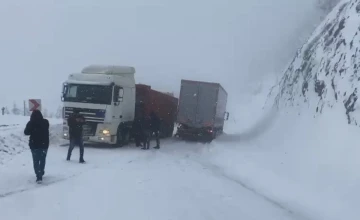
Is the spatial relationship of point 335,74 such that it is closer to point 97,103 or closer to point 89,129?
point 97,103

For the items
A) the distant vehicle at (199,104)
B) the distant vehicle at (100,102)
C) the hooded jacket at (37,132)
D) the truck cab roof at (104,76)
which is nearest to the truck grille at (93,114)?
the distant vehicle at (100,102)

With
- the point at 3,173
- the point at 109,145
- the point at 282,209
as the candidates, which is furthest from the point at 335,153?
the point at 109,145

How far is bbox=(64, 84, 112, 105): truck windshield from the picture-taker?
2083 cm

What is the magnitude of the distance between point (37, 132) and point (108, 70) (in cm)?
1169

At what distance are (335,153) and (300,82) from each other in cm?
1273

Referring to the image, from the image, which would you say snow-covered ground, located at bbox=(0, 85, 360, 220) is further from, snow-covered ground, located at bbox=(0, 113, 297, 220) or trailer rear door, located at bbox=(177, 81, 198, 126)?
trailer rear door, located at bbox=(177, 81, 198, 126)

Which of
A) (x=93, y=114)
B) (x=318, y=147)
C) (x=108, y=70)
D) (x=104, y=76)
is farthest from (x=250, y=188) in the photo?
(x=108, y=70)

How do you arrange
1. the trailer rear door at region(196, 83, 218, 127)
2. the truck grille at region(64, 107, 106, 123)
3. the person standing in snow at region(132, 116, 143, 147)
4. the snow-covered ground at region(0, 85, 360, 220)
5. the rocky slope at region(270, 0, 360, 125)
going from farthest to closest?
the trailer rear door at region(196, 83, 218, 127) < the person standing in snow at region(132, 116, 143, 147) < the truck grille at region(64, 107, 106, 123) < the rocky slope at region(270, 0, 360, 125) < the snow-covered ground at region(0, 85, 360, 220)

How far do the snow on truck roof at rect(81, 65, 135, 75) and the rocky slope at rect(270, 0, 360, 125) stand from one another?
936 cm

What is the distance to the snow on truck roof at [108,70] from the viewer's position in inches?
909

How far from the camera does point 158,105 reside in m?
27.6

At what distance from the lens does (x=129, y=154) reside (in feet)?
63.8

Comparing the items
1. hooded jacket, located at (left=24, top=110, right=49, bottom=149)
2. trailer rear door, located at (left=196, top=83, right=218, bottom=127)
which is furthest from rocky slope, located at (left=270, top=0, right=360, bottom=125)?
hooded jacket, located at (left=24, top=110, right=49, bottom=149)

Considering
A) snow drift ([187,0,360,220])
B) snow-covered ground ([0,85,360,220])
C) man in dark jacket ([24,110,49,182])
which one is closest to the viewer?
snow-covered ground ([0,85,360,220])
